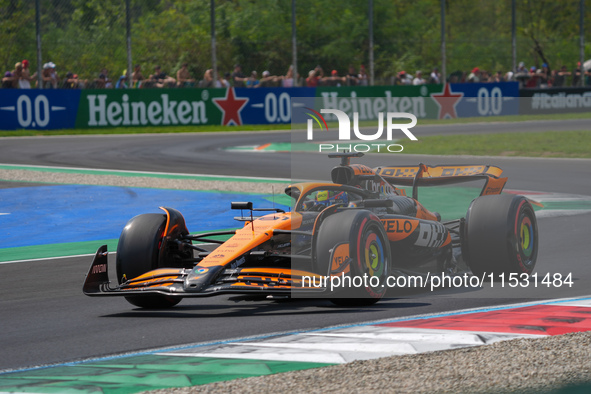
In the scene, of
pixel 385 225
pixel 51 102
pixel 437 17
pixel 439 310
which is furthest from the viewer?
pixel 437 17

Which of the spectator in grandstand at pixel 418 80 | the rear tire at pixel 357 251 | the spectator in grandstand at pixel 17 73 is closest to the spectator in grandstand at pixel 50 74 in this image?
the spectator in grandstand at pixel 17 73

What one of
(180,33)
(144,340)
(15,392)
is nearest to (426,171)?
(144,340)

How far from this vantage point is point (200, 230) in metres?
11.7

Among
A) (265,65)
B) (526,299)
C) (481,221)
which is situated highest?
(265,65)

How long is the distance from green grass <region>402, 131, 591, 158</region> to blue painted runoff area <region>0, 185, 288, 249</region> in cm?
851

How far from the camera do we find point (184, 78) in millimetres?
27656

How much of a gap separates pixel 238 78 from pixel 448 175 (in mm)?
20515

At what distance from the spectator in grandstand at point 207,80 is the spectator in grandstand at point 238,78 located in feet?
2.74

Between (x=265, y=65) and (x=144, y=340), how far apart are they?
79.4 ft

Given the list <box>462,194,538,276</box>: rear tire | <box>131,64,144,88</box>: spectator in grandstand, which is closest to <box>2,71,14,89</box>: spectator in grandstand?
<box>131,64,144,88</box>: spectator in grandstand

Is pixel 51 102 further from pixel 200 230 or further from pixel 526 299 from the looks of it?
pixel 526 299

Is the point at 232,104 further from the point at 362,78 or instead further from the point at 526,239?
the point at 526,239

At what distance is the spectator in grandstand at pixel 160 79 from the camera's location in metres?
27.2

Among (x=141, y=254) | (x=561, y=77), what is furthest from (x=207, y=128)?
(x=141, y=254)
